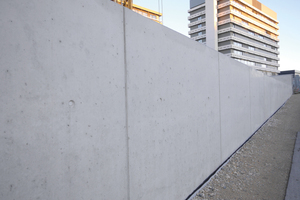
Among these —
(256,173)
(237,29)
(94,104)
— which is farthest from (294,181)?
(237,29)

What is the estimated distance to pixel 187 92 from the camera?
133 inches

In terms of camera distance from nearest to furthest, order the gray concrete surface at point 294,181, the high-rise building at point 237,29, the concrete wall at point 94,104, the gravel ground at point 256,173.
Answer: the concrete wall at point 94,104 → the gray concrete surface at point 294,181 → the gravel ground at point 256,173 → the high-rise building at point 237,29

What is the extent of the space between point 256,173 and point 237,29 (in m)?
54.1

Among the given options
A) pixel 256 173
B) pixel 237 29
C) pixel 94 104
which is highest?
pixel 237 29

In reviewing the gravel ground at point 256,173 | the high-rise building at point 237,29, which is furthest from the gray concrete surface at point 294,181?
the high-rise building at point 237,29

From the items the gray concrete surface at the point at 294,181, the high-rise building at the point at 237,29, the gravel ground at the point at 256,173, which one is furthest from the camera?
the high-rise building at the point at 237,29

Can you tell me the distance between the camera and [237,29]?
4984 cm

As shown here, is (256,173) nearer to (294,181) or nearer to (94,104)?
(294,181)

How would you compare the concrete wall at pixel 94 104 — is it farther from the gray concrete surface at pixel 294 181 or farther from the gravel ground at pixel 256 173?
the gray concrete surface at pixel 294 181

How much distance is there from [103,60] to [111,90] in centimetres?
33

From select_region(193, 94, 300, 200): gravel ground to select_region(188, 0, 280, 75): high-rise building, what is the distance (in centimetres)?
4690

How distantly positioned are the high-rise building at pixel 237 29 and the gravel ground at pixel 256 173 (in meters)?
46.9

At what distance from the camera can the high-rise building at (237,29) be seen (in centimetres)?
4981

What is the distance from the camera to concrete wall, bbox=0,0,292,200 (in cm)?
139
